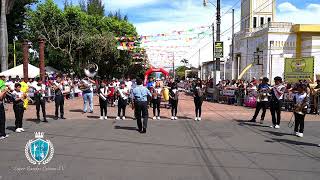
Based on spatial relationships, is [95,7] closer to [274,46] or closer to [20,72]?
[274,46]

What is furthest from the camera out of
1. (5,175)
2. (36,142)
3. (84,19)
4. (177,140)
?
(84,19)

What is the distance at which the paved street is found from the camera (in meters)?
7.34

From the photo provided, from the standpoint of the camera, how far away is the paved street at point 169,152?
7336 mm

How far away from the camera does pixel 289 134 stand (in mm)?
12383

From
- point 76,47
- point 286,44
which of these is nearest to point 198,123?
point 76,47

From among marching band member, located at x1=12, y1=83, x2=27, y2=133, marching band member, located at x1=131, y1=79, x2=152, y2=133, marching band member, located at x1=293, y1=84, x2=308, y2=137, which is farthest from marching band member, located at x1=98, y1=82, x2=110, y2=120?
marching band member, located at x1=293, y1=84, x2=308, y2=137

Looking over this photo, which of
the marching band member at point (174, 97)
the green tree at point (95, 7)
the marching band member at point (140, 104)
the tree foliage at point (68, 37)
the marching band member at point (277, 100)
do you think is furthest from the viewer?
the green tree at point (95, 7)

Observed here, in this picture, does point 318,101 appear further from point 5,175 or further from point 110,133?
point 5,175

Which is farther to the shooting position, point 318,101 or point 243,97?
point 243,97

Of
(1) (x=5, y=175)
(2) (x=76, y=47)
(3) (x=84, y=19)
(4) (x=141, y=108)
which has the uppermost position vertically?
(3) (x=84, y=19)

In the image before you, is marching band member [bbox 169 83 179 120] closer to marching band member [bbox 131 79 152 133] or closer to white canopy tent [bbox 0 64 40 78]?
marching band member [bbox 131 79 152 133]

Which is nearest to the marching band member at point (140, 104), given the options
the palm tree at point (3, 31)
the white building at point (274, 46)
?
the palm tree at point (3, 31)

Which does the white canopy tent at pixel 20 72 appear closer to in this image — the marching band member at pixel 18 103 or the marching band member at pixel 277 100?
the marching band member at pixel 18 103

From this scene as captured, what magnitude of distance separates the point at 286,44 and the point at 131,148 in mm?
42169
